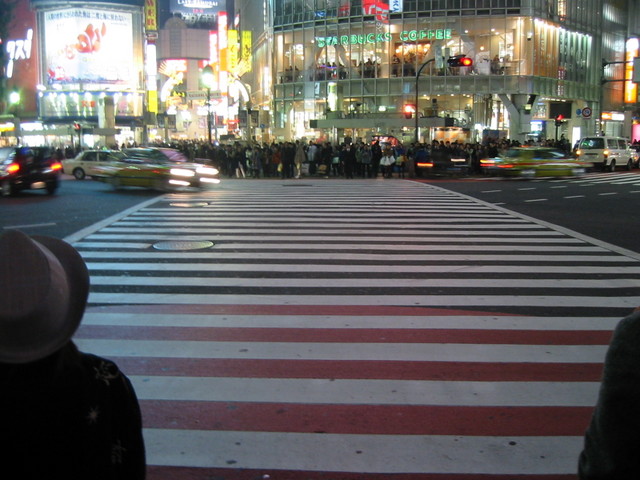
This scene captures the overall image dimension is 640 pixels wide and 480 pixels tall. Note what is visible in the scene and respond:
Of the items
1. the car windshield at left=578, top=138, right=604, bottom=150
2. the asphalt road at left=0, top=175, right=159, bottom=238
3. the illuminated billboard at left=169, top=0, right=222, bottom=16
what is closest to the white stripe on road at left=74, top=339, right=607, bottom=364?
A: the asphalt road at left=0, top=175, right=159, bottom=238

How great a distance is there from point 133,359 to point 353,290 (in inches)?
137

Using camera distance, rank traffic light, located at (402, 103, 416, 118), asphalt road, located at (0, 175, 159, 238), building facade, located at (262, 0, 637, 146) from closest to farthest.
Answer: asphalt road, located at (0, 175, 159, 238) → traffic light, located at (402, 103, 416, 118) → building facade, located at (262, 0, 637, 146)

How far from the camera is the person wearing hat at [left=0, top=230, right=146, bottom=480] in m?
1.69

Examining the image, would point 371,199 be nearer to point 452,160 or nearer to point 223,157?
point 452,160

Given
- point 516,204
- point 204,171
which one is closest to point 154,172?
point 204,171

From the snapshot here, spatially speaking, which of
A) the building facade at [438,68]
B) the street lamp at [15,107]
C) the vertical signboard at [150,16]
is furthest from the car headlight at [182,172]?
the vertical signboard at [150,16]

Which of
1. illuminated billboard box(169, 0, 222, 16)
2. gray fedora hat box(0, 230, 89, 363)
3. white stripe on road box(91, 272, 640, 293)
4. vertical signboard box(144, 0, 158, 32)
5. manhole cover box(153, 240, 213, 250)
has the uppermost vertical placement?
illuminated billboard box(169, 0, 222, 16)

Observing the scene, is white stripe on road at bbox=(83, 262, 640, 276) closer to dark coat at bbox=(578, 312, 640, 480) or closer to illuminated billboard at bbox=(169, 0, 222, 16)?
dark coat at bbox=(578, 312, 640, 480)

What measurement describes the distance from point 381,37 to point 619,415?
54.4 meters

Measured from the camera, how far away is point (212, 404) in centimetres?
507

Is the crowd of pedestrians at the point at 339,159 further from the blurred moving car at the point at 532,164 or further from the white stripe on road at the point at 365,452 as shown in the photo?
the white stripe on road at the point at 365,452

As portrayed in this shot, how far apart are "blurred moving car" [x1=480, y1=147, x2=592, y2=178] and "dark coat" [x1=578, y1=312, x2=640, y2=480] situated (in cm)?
2997

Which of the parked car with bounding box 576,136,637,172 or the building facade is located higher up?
the building facade

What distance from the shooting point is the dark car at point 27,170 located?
2214 cm
